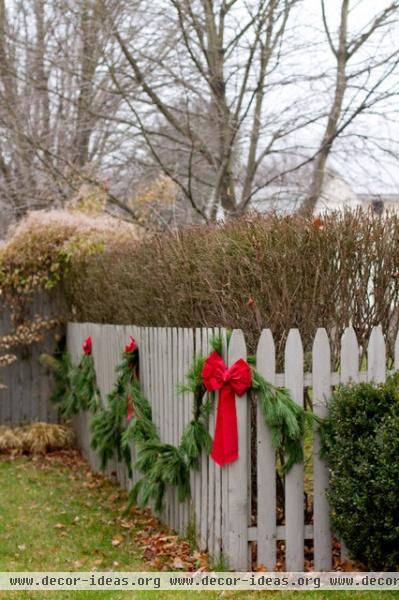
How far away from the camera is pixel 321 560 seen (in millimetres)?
5602

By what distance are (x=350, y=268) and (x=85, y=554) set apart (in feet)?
9.74

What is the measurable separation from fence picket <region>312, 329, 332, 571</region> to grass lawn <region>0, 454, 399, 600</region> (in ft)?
1.82

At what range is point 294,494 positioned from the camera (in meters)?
5.61

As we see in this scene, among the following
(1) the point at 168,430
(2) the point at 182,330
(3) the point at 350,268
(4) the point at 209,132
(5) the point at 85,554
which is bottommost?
(5) the point at 85,554

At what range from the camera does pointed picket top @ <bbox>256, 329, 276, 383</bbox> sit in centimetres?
552

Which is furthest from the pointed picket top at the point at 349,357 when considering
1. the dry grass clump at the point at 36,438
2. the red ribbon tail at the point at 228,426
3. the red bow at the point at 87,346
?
the dry grass clump at the point at 36,438

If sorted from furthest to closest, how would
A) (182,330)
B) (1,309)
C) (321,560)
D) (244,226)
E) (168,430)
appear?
(1,309), (168,430), (182,330), (244,226), (321,560)

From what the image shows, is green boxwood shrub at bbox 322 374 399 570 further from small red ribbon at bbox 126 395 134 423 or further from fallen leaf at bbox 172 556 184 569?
small red ribbon at bbox 126 395 134 423

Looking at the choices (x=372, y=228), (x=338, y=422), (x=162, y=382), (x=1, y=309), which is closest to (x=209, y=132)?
(x=1, y=309)

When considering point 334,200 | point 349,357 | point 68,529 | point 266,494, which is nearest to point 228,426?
point 266,494

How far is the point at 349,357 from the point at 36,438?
6.68m

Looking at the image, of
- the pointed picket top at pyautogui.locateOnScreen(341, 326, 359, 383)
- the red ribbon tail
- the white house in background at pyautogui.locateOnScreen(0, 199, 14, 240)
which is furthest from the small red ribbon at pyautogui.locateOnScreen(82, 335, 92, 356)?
the white house in background at pyautogui.locateOnScreen(0, 199, 14, 240)

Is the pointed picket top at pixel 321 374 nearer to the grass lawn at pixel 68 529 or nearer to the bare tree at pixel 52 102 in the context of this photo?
the grass lawn at pixel 68 529

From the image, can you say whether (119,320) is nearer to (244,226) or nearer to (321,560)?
(244,226)
